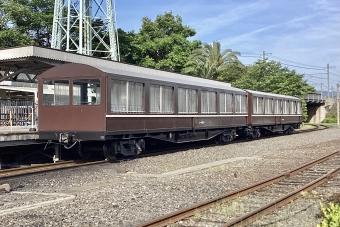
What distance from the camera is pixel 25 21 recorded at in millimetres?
35094

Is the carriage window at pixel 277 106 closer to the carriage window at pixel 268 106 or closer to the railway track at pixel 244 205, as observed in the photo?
the carriage window at pixel 268 106

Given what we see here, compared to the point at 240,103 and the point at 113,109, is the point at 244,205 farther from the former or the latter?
the point at 240,103

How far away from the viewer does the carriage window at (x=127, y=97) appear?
45.1 feet

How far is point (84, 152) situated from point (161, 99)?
3442 mm

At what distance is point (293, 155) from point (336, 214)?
12.0 meters

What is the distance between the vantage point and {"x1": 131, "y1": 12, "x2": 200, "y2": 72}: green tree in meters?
43.8

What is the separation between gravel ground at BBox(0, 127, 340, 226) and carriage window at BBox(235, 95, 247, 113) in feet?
25.6

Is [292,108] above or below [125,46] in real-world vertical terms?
below

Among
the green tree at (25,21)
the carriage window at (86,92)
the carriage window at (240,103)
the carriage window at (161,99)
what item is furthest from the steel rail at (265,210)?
the green tree at (25,21)

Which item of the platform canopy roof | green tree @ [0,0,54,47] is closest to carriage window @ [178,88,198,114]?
the platform canopy roof

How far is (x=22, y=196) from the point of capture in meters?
8.76

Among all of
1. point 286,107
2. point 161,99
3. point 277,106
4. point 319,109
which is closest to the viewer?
point 161,99

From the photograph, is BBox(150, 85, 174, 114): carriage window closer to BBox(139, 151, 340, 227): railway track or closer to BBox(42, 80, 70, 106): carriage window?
BBox(42, 80, 70, 106): carriage window

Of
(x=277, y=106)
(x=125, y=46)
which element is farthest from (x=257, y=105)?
(x=125, y=46)
